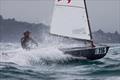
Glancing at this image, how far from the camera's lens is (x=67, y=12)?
23.4m

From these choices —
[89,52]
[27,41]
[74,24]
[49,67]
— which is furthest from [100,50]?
[27,41]

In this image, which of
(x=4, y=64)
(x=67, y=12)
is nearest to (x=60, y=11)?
(x=67, y=12)

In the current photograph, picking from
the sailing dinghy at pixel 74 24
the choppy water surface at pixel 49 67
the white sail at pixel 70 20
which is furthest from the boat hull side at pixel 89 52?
the white sail at pixel 70 20

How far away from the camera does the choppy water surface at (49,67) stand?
16.0 m

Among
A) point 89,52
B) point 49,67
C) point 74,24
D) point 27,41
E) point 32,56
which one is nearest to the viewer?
point 49,67

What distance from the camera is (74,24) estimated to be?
2334 centimetres

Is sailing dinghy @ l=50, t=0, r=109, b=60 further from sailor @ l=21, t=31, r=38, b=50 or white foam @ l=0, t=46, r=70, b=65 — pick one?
sailor @ l=21, t=31, r=38, b=50

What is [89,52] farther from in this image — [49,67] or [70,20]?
[49,67]

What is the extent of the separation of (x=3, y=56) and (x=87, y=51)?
5202 millimetres

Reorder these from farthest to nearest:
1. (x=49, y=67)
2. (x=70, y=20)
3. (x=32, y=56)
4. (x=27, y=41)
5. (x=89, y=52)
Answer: (x=70, y=20) < (x=27, y=41) < (x=89, y=52) < (x=32, y=56) < (x=49, y=67)

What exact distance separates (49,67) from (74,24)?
486cm

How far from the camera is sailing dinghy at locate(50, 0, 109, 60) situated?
72.9 feet

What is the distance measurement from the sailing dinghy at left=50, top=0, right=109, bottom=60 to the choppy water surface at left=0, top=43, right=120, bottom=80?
2.66ft

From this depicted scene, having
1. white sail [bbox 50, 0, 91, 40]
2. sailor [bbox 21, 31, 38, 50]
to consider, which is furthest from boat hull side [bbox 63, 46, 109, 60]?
sailor [bbox 21, 31, 38, 50]
